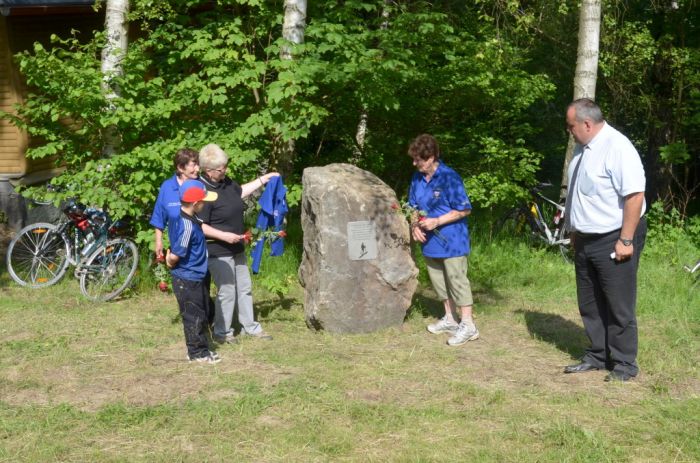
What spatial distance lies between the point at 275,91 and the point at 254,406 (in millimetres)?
3714

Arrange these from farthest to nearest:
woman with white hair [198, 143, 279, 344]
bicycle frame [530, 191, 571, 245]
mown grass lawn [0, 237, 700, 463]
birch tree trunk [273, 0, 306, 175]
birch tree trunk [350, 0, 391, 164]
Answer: birch tree trunk [350, 0, 391, 164] < bicycle frame [530, 191, 571, 245] < birch tree trunk [273, 0, 306, 175] < woman with white hair [198, 143, 279, 344] < mown grass lawn [0, 237, 700, 463]

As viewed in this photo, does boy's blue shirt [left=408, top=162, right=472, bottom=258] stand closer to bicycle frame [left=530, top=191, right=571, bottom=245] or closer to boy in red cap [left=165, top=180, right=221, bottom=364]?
Result: boy in red cap [left=165, top=180, right=221, bottom=364]

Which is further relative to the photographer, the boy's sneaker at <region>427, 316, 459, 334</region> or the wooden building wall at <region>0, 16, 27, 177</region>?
the wooden building wall at <region>0, 16, 27, 177</region>

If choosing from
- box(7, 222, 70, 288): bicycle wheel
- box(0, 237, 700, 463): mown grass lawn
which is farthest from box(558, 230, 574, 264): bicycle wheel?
box(7, 222, 70, 288): bicycle wheel

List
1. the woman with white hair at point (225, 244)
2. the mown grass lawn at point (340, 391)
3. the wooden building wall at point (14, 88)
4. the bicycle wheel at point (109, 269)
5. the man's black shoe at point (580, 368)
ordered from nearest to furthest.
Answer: the mown grass lawn at point (340, 391) → the man's black shoe at point (580, 368) → the woman with white hair at point (225, 244) → the bicycle wheel at point (109, 269) → the wooden building wall at point (14, 88)

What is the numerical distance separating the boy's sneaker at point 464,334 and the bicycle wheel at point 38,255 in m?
4.66

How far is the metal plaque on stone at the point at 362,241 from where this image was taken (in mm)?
7109

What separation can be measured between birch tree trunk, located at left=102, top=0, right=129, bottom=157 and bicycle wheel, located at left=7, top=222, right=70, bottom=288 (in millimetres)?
1184

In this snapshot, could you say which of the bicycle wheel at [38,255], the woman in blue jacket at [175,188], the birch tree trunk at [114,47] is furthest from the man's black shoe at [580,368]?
the bicycle wheel at [38,255]

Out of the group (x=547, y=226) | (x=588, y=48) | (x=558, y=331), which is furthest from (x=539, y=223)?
(x=558, y=331)

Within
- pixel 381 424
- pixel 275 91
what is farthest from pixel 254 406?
pixel 275 91

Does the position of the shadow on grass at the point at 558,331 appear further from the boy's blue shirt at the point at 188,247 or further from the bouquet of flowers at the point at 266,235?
the boy's blue shirt at the point at 188,247

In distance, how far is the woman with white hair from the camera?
6492 mm

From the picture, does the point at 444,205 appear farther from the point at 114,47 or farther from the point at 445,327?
the point at 114,47
